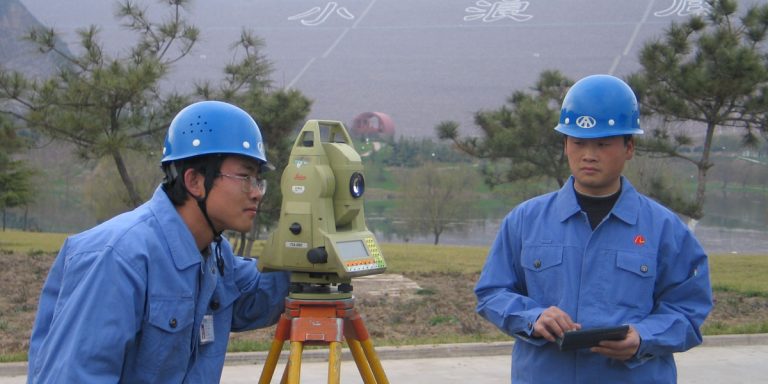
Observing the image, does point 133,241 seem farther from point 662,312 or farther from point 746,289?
point 746,289

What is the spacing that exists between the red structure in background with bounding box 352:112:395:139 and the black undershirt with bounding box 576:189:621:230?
2472cm

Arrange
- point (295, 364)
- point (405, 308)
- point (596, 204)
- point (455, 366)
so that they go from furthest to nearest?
point (405, 308) < point (455, 366) < point (295, 364) < point (596, 204)

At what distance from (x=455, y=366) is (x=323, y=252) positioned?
8.80ft

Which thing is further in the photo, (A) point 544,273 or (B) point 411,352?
(B) point 411,352

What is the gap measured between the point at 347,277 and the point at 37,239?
14746mm

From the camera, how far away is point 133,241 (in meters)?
2.09

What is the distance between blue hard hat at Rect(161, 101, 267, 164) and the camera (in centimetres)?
229

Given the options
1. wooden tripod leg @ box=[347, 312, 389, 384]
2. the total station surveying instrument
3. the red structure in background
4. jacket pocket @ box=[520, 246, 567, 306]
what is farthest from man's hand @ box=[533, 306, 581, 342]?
the red structure in background

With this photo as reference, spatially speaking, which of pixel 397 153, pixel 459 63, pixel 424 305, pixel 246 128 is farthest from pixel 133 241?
pixel 459 63

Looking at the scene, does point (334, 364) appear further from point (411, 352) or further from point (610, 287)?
point (411, 352)

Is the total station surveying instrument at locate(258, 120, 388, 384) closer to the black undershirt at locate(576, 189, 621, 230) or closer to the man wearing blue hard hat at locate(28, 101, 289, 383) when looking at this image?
the man wearing blue hard hat at locate(28, 101, 289, 383)

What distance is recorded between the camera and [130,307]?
2033mm

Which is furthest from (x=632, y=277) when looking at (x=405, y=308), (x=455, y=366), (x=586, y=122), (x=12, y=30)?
(x=12, y=30)

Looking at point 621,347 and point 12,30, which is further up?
point 12,30
